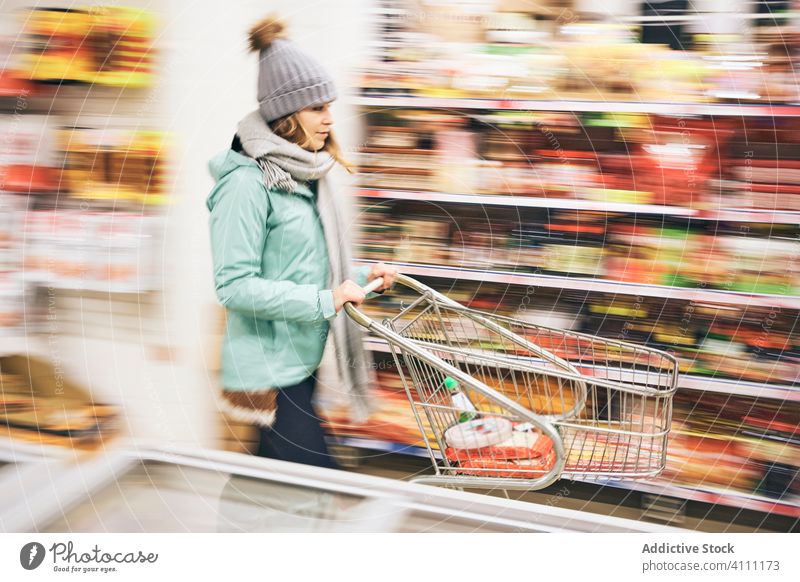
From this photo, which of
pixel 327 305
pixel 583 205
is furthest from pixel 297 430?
pixel 583 205

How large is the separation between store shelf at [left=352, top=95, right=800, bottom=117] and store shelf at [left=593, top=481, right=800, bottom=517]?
1.01 meters

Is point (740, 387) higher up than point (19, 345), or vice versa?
point (19, 345)

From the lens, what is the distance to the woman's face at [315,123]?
4.74 ft

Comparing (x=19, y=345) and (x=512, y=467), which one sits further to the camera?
(x=19, y=345)

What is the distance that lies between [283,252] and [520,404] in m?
0.66

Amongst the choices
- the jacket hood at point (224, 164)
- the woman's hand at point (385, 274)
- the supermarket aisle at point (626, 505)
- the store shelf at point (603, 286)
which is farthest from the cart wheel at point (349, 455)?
the jacket hood at point (224, 164)

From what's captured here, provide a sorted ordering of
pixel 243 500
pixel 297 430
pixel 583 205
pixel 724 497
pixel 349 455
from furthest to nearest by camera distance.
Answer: pixel 349 455 → pixel 724 497 → pixel 583 205 → pixel 297 430 → pixel 243 500

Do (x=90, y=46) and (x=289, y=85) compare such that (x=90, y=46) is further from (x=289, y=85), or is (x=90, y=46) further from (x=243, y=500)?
(x=243, y=500)

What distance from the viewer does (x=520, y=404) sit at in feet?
5.01

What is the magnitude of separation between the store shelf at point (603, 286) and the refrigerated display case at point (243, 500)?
0.61 m

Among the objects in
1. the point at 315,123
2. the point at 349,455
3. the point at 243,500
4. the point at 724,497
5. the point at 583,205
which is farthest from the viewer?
the point at 349,455

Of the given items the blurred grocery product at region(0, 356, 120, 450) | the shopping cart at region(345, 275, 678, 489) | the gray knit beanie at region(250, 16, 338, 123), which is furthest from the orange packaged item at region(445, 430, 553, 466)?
the blurred grocery product at region(0, 356, 120, 450)

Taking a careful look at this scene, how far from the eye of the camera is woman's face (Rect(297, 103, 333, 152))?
1.44 metres

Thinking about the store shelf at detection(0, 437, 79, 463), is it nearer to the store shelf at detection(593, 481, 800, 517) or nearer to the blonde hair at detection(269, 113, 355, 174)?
the blonde hair at detection(269, 113, 355, 174)
